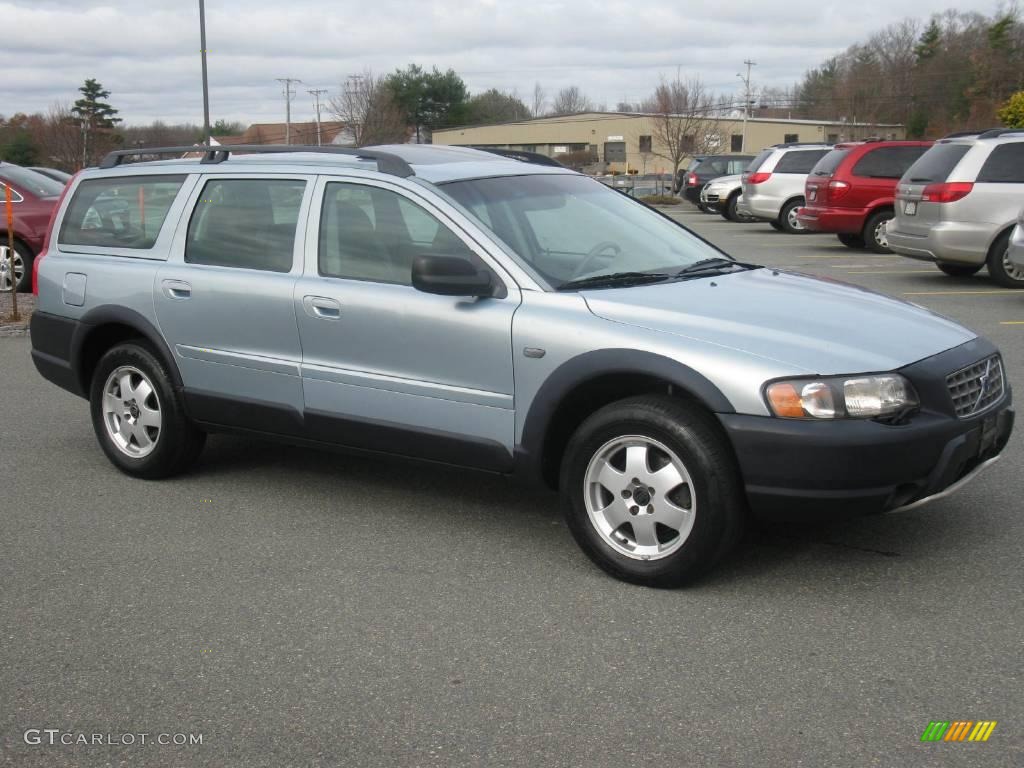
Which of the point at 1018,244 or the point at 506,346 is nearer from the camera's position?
the point at 506,346

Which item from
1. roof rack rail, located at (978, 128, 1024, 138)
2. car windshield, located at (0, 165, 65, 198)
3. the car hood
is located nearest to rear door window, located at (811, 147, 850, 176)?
roof rack rail, located at (978, 128, 1024, 138)

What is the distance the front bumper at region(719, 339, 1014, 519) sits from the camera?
4062 mm

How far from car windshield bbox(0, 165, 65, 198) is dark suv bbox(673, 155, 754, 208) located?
23607 millimetres

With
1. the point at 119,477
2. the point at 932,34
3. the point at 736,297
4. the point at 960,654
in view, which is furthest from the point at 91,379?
the point at 932,34

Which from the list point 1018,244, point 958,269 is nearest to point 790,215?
point 958,269

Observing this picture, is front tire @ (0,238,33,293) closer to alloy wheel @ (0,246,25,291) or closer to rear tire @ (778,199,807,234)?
alloy wheel @ (0,246,25,291)

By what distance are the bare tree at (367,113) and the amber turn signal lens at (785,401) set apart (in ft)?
181

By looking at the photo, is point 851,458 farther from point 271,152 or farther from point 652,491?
point 271,152

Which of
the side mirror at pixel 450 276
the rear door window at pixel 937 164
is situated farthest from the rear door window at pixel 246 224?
the rear door window at pixel 937 164

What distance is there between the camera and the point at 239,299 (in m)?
5.55

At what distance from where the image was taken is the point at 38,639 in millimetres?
4094

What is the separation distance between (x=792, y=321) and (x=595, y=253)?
→ 105 cm

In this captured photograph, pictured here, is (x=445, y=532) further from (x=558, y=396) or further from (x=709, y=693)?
(x=709, y=693)

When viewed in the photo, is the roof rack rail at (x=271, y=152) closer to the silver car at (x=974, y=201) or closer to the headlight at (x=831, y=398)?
the headlight at (x=831, y=398)
